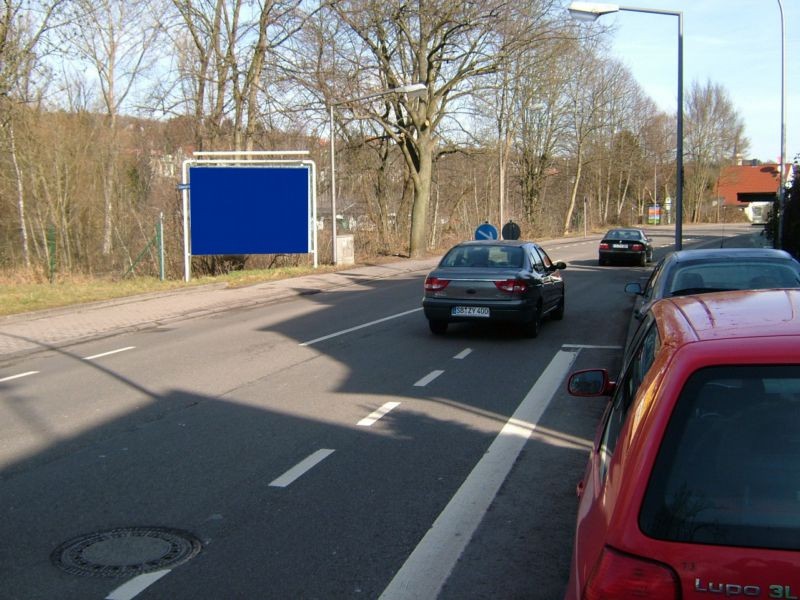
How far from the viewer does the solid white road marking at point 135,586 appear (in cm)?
397

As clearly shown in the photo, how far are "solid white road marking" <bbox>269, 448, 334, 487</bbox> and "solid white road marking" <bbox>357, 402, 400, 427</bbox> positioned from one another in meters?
0.92

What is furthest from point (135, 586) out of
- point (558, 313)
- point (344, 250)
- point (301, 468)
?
point (344, 250)

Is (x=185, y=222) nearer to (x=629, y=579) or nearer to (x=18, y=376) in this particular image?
(x=18, y=376)

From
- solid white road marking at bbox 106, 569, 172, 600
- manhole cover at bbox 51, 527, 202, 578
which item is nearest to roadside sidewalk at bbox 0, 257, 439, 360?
manhole cover at bbox 51, 527, 202, 578

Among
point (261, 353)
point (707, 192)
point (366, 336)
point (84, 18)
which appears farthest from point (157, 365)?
point (707, 192)

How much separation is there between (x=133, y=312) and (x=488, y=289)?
858cm

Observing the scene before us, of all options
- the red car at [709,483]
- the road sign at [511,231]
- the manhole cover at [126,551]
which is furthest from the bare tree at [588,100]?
the red car at [709,483]

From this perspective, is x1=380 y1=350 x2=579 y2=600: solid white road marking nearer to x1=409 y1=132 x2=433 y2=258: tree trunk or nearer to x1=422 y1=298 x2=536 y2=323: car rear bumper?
x1=422 y1=298 x2=536 y2=323: car rear bumper

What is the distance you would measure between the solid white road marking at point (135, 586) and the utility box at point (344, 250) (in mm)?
25605

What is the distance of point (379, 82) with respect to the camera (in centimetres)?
3294

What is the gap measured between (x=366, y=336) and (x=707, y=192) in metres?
82.4

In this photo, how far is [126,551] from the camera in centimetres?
452

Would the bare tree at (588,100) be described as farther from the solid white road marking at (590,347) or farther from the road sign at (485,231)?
the solid white road marking at (590,347)

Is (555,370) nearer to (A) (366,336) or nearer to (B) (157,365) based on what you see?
(A) (366,336)
